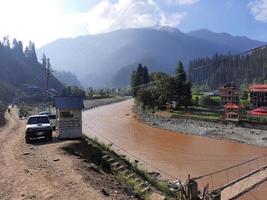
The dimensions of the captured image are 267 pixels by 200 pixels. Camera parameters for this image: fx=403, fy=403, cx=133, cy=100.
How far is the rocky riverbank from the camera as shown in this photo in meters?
51.3

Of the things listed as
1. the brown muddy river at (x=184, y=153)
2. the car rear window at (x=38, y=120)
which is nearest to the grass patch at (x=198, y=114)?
the brown muddy river at (x=184, y=153)

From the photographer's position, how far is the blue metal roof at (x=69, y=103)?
26703 mm

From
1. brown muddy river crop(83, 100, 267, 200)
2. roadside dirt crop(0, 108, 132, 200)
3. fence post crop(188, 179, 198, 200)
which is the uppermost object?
roadside dirt crop(0, 108, 132, 200)

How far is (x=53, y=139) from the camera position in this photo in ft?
85.9

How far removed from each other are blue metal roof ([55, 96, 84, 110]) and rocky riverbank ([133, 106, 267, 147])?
28.0 meters

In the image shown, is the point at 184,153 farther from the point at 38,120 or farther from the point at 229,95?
the point at 229,95

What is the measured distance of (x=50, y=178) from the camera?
1408 centimetres

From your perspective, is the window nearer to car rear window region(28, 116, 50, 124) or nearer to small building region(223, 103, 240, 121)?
car rear window region(28, 116, 50, 124)

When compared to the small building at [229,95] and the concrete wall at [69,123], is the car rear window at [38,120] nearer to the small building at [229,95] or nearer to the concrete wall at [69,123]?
the concrete wall at [69,123]

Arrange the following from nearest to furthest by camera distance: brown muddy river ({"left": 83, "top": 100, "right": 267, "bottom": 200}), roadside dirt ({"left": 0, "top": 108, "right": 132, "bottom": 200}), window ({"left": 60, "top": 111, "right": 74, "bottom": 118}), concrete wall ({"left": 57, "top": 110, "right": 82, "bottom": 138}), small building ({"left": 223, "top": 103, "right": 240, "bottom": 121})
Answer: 1. roadside dirt ({"left": 0, "top": 108, "right": 132, "bottom": 200})
2. concrete wall ({"left": 57, "top": 110, "right": 82, "bottom": 138})
3. window ({"left": 60, "top": 111, "right": 74, "bottom": 118})
4. brown muddy river ({"left": 83, "top": 100, "right": 267, "bottom": 200})
5. small building ({"left": 223, "top": 103, "right": 240, "bottom": 121})

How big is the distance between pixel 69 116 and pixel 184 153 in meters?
18.0

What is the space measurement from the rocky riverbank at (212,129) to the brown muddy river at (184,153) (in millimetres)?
1943

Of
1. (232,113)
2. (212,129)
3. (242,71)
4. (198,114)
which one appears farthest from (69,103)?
(242,71)

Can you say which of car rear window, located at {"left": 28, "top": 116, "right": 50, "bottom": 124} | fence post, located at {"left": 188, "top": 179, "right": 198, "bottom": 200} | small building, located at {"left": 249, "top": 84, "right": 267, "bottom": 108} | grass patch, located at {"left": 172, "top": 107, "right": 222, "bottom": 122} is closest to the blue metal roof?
car rear window, located at {"left": 28, "top": 116, "right": 50, "bottom": 124}
